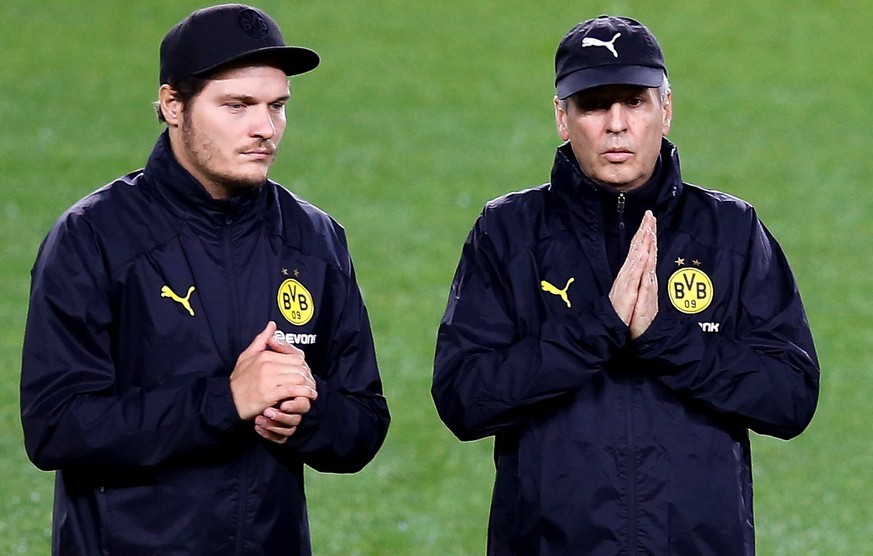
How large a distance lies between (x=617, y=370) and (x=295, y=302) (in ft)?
2.73

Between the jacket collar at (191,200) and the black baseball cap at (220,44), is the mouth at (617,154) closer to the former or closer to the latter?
the black baseball cap at (220,44)

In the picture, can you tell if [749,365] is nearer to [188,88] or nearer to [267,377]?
[267,377]

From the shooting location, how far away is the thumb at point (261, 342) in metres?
3.87

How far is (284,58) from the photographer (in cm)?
402

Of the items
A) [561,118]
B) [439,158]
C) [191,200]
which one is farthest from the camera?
[439,158]

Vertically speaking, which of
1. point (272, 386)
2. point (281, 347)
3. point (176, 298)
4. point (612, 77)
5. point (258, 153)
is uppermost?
point (612, 77)

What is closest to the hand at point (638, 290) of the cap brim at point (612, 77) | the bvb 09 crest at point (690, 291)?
the bvb 09 crest at point (690, 291)

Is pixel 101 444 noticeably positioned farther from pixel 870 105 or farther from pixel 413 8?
pixel 413 8

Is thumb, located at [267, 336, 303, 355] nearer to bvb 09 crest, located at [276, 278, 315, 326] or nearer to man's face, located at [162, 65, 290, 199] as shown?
bvb 09 crest, located at [276, 278, 315, 326]

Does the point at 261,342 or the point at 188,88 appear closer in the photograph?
the point at 261,342

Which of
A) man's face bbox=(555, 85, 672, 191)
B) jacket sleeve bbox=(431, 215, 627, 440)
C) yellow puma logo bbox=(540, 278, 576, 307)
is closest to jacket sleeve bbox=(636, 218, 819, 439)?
jacket sleeve bbox=(431, 215, 627, 440)

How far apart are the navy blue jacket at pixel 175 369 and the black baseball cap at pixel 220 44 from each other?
0.79 ft

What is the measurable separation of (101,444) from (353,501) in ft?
14.4

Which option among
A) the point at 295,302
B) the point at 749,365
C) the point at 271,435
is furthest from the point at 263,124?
the point at 749,365
